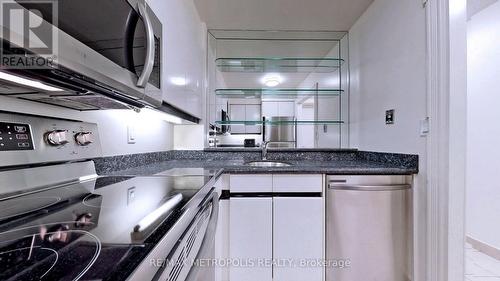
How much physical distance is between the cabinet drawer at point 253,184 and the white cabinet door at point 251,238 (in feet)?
0.22

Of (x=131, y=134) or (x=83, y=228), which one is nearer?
(x=83, y=228)

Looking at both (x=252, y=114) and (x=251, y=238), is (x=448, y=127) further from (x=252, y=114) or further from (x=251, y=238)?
(x=252, y=114)

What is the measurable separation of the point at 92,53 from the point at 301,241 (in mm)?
1456

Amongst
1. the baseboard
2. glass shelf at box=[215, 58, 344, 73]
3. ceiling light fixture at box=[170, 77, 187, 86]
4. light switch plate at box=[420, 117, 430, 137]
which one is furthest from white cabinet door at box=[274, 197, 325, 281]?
the baseboard

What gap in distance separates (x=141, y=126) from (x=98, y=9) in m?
0.98

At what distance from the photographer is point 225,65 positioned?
2447 millimetres

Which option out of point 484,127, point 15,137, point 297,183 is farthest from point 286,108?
point 15,137

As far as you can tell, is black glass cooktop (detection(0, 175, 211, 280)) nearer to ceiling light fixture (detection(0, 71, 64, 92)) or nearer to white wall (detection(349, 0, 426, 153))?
ceiling light fixture (detection(0, 71, 64, 92))

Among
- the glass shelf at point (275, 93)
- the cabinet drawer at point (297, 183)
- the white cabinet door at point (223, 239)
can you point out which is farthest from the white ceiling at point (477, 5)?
the white cabinet door at point (223, 239)

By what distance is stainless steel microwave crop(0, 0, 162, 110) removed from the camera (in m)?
0.51

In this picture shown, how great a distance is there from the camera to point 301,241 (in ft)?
5.01

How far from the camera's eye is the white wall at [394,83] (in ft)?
4.63

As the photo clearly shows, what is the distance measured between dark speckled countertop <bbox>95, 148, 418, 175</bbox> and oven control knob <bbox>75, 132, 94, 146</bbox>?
136 mm

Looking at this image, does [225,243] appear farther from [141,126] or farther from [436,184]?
[436,184]
